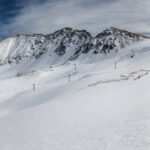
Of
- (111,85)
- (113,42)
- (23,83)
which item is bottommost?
(23,83)

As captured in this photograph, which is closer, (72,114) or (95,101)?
(72,114)

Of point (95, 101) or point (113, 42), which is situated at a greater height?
point (113, 42)

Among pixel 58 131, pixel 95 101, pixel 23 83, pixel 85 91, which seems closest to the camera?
pixel 58 131

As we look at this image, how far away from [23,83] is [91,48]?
11510 centimetres

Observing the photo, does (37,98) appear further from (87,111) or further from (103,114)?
(103,114)

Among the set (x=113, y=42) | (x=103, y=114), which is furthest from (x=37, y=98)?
(x=113, y=42)

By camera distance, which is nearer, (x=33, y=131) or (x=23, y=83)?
(x=33, y=131)

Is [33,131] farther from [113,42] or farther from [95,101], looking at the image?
[113,42]

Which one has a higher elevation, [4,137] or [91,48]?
[91,48]

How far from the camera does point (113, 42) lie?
17388 cm

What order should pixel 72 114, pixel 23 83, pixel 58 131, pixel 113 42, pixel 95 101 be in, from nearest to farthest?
pixel 58 131 → pixel 72 114 → pixel 95 101 → pixel 23 83 → pixel 113 42

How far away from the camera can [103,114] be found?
52.6 ft

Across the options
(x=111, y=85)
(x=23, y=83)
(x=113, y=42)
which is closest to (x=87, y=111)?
(x=111, y=85)

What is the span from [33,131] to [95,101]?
379 inches
